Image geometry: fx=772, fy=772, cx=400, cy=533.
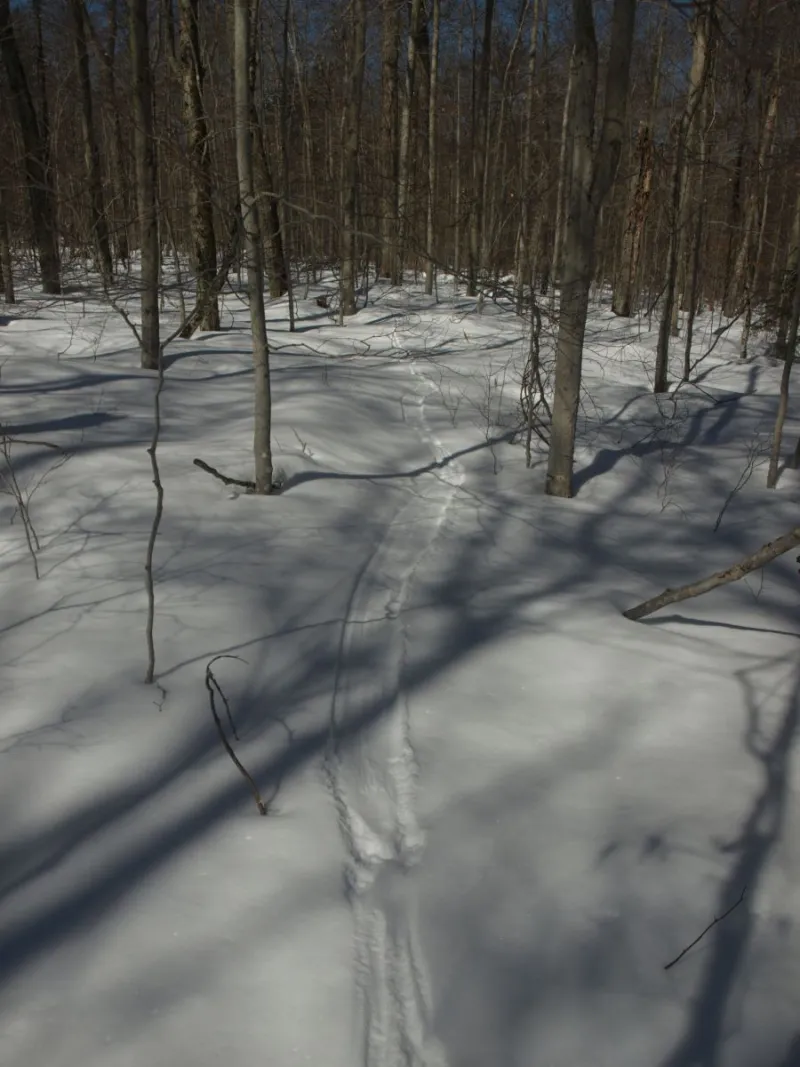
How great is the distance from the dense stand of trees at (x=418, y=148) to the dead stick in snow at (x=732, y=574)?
1928mm

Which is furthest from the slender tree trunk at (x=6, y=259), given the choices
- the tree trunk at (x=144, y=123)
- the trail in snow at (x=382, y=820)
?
the trail in snow at (x=382, y=820)

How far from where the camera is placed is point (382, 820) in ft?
9.57

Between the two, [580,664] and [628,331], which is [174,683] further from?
[628,331]

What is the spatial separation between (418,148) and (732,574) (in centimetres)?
2606

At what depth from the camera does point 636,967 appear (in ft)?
7.73

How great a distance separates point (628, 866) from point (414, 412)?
21.7 feet

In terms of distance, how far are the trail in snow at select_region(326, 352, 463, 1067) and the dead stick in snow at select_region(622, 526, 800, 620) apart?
137 centimetres

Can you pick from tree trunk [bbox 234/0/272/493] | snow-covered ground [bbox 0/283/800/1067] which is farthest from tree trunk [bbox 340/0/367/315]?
snow-covered ground [bbox 0/283/800/1067]

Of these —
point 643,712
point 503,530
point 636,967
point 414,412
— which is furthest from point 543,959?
point 414,412

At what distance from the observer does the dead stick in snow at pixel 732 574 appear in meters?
3.52

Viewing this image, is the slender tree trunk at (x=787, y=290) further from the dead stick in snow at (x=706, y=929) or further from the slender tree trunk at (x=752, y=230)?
the dead stick in snow at (x=706, y=929)

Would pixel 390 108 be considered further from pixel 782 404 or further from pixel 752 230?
pixel 782 404

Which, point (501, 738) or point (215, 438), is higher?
point (215, 438)

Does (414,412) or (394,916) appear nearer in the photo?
(394,916)
